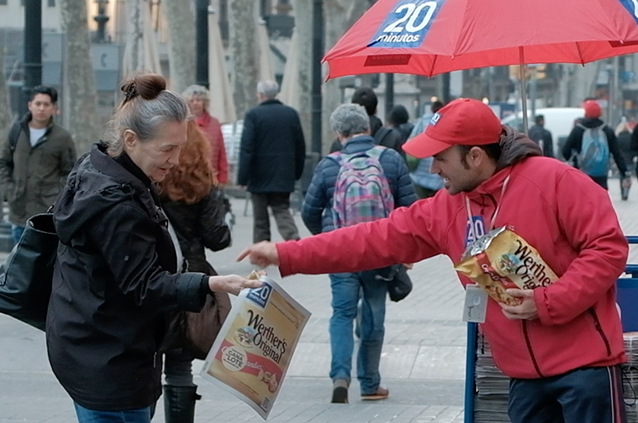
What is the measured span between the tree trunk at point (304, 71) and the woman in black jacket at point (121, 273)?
3018 centimetres

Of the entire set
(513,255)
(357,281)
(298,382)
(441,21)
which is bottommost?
(298,382)

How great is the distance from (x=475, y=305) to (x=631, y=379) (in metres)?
0.64

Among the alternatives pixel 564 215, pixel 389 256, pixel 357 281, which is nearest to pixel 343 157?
pixel 357 281

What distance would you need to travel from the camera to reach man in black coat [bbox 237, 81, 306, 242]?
548 inches

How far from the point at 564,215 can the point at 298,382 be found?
4681mm

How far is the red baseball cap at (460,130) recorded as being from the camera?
4.04 meters

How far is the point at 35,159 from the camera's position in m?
11.2

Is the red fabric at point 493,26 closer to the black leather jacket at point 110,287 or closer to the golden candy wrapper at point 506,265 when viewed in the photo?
the golden candy wrapper at point 506,265

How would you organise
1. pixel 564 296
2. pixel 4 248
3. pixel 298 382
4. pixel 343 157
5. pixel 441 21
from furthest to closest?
pixel 4 248 < pixel 298 382 < pixel 343 157 < pixel 441 21 < pixel 564 296

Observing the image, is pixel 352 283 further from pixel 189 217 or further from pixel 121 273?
pixel 121 273

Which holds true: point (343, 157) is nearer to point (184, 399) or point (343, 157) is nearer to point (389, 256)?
point (184, 399)

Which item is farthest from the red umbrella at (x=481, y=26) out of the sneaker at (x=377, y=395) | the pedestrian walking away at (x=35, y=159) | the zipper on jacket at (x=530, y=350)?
the pedestrian walking away at (x=35, y=159)

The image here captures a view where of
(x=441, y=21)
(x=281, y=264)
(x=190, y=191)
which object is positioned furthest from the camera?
(x=190, y=191)

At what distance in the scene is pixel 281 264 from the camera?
4.37m
